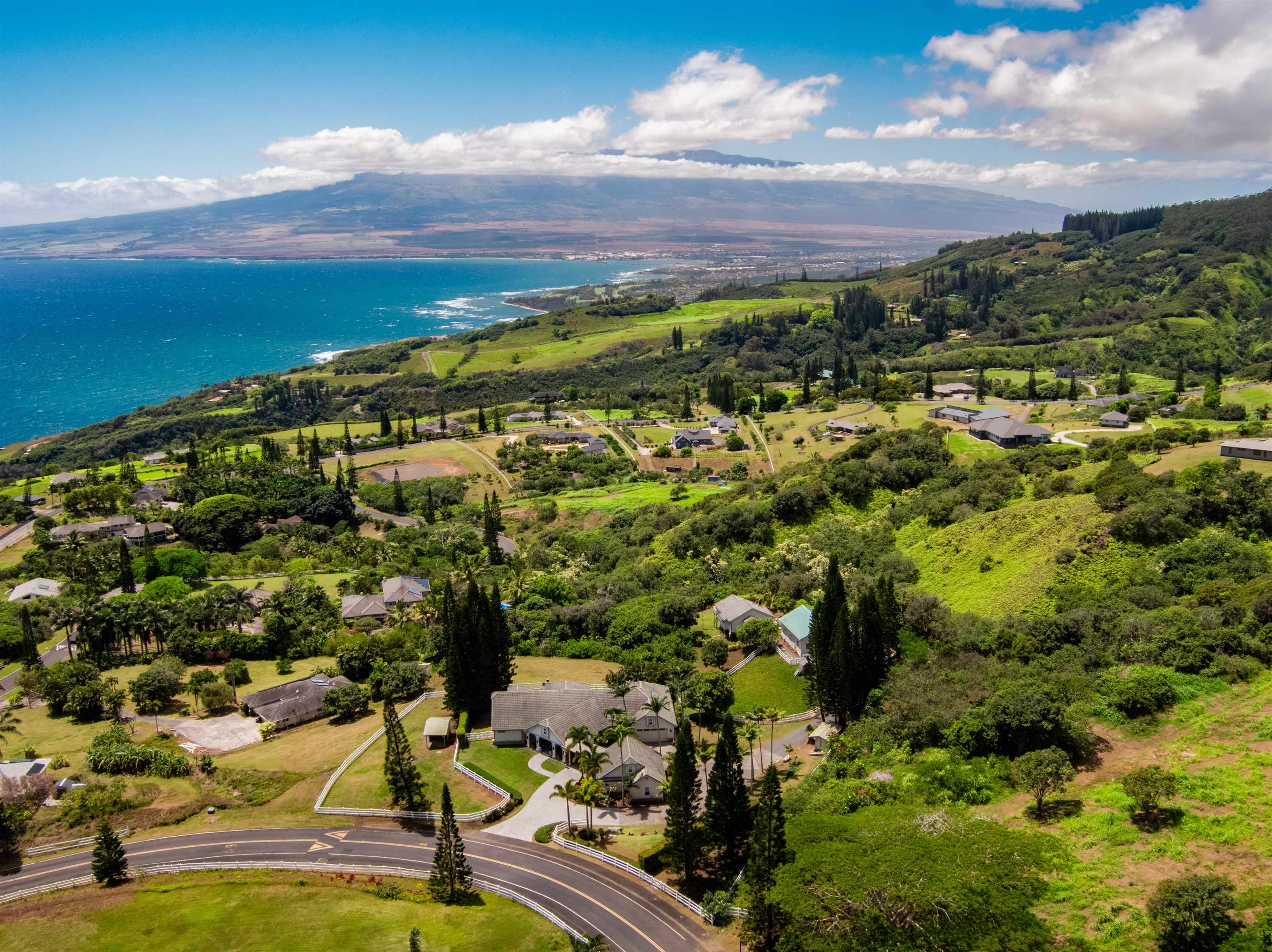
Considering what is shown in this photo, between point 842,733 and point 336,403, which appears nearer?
point 842,733

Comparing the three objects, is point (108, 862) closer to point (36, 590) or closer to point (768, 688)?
point (768, 688)

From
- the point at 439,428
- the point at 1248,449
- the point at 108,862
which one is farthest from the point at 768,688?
the point at 439,428

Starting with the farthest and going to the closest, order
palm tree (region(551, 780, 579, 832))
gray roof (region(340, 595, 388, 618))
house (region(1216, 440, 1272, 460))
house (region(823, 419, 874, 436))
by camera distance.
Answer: house (region(823, 419, 874, 436)) → gray roof (region(340, 595, 388, 618)) → house (region(1216, 440, 1272, 460)) → palm tree (region(551, 780, 579, 832))

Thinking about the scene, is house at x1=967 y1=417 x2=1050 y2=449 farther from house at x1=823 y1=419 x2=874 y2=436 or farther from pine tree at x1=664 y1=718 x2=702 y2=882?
pine tree at x1=664 y1=718 x2=702 y2=882

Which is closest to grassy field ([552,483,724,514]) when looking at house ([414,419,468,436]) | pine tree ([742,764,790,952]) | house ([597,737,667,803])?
house ([414,419,468,436])

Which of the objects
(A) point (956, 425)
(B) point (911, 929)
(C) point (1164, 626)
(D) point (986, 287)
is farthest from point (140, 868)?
(D) point (986, 287)

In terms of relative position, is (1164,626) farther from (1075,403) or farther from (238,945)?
(1075,403)

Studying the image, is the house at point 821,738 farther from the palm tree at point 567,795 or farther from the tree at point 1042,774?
the palm tree at point 567,795
